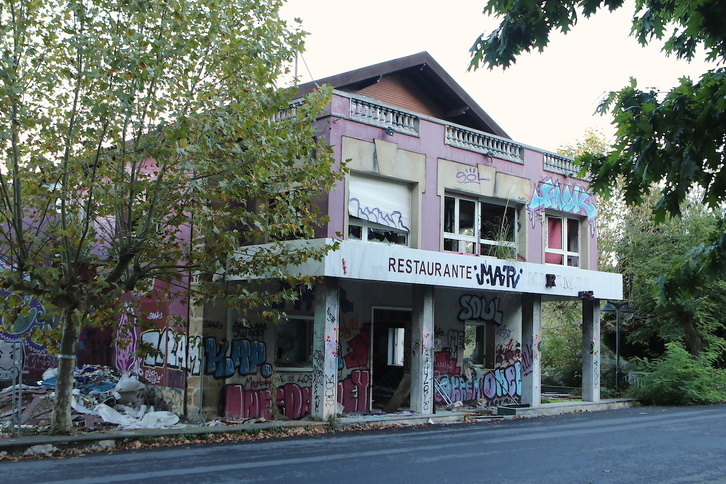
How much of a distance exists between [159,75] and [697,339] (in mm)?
23639

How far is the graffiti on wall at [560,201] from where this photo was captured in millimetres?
20516

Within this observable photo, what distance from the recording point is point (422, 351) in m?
17.3

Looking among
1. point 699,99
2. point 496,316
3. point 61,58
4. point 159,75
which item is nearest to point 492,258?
point 496,316

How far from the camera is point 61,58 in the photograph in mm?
12188

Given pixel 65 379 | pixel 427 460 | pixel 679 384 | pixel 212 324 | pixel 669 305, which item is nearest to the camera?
pixel 427 460

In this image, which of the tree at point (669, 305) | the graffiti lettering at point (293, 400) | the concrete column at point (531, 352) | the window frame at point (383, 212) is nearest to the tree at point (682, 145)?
the window frame at point (383, 212)

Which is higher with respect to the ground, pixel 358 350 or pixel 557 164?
pixel 557 164

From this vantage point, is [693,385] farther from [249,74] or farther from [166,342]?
[249,74]

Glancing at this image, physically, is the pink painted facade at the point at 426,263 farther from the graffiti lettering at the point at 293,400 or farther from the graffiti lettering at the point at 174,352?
the graffiti lettering at the point at 174,352

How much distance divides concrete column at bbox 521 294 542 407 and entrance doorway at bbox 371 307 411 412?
314 cm

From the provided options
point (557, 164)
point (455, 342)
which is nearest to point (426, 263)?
point (455, 342)

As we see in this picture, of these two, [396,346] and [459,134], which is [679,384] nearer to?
[396,346]

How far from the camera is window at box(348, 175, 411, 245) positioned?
16531 millimetres

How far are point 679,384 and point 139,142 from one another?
61.7 feet
